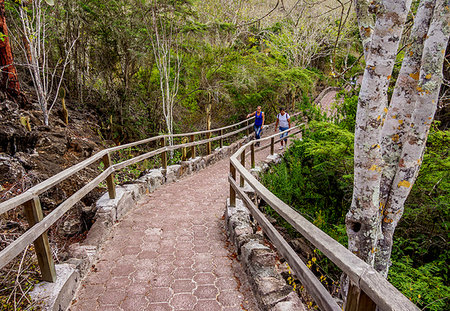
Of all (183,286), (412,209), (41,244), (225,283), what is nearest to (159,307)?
(183,286)

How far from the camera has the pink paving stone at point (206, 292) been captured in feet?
8.56

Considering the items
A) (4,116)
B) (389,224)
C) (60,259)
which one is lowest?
(60,259)

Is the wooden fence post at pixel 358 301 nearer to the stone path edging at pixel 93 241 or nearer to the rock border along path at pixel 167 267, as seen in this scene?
the rock border along path at pixel 167 267

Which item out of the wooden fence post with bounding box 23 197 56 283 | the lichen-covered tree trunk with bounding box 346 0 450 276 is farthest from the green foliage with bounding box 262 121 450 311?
the wooden fence post with bounding box 23 197 56 283

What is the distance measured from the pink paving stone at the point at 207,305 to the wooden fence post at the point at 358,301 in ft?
4.73

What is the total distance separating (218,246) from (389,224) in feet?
6.92

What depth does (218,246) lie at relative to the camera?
3637mm

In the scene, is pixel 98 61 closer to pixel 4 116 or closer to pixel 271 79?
pixel 4 116

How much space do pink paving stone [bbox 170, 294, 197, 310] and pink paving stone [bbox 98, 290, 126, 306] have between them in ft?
1.68

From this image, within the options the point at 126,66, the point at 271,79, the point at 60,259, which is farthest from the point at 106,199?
the point at 271,79

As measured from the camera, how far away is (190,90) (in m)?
13.5

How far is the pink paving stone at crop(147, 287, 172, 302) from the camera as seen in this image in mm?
2543

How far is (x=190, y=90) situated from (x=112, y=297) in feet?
39.3

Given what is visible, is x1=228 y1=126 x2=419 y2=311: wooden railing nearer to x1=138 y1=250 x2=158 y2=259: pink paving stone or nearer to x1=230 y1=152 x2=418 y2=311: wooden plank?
x1=230 y1=152 x2=418 y2=311: wooden plank
